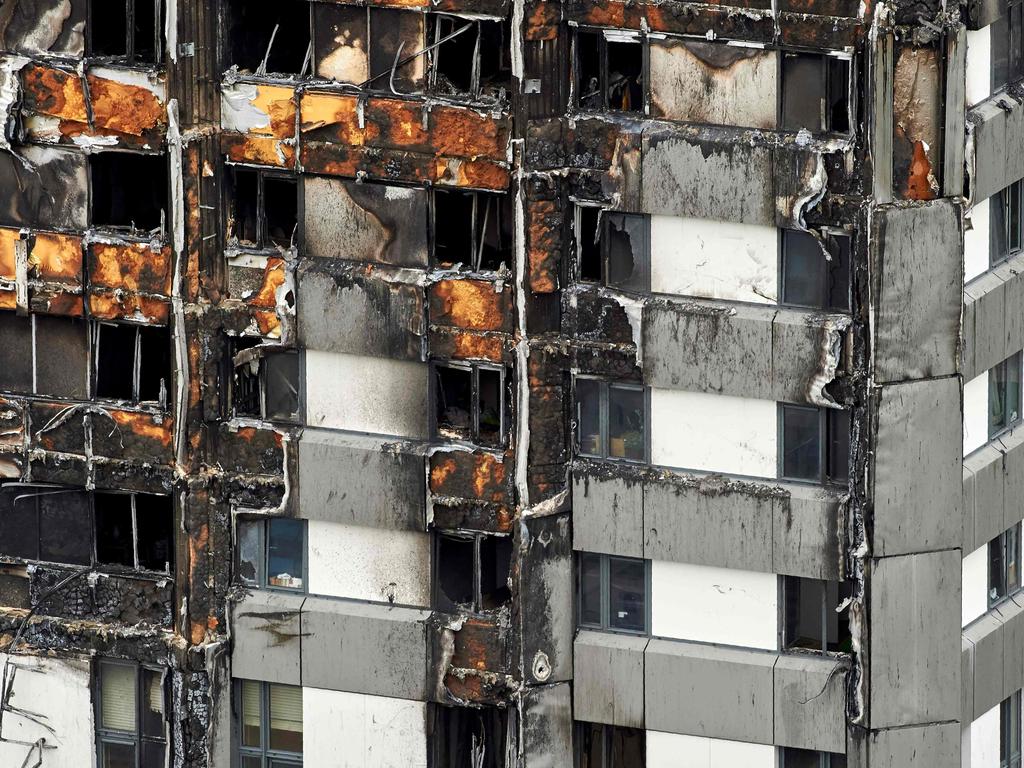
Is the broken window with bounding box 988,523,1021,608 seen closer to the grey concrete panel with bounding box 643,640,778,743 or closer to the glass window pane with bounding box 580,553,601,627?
Answer: the grey concrete panel with bounding box 643,640,778,743

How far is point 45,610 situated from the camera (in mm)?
62312

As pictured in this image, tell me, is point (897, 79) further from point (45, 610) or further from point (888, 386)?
point (45, 610)

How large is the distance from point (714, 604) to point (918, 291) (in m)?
7.02

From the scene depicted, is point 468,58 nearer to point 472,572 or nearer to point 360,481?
point 360,481

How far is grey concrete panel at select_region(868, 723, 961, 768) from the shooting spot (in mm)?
57875

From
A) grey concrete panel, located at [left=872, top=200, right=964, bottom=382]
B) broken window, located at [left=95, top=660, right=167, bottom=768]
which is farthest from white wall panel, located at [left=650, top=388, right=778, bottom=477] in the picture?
broken window, located at [left=95, top=660, right=167, bottom=768]

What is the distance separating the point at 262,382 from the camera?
6059cm

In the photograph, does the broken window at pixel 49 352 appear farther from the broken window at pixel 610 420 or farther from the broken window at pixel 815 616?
the broken window at pixel 815 616

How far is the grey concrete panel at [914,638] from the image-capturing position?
188 ft

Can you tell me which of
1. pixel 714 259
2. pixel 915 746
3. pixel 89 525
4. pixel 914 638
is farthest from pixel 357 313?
pixel 915 746

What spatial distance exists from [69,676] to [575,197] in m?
13.8

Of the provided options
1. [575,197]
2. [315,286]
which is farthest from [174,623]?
[575,197]

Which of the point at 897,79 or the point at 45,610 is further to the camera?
the point at 45,610

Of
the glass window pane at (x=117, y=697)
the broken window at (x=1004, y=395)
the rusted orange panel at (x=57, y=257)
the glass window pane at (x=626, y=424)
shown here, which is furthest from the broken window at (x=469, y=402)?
the broken window at (x=1004, y=395)
